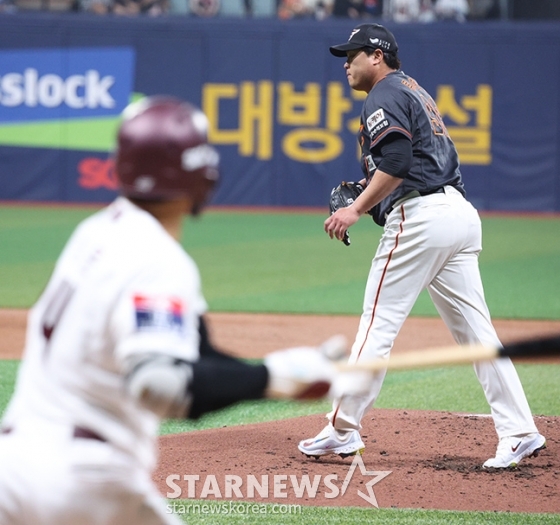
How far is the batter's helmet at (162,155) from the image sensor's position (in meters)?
2.18

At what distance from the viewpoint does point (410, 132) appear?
469 centimetres

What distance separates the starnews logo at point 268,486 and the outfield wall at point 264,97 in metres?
14.0

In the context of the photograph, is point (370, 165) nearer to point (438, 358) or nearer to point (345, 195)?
point (345, 195)

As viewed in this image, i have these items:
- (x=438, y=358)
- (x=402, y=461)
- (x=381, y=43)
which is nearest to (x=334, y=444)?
(x=402, y=461)

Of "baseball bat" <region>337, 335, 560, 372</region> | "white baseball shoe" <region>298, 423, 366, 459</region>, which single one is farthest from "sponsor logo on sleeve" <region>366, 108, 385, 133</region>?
"baseball bat" <region>337, 335, 560, 372</region>

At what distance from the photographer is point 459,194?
4887 millimetres

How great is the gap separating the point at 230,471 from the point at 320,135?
1464cm

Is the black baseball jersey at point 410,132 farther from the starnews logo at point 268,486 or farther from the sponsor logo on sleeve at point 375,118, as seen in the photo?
the starnews logo at point 268,486

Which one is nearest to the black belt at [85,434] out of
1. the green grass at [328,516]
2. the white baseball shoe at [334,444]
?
the green grass at [328,516]

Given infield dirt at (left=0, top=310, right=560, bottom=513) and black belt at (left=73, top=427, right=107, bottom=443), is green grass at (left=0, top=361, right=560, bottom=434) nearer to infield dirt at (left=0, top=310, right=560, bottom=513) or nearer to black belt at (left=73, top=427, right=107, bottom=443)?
infield dirt at (left=0, top=310, right=560, bottom=513)

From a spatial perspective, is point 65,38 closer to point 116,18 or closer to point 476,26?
point 116,18

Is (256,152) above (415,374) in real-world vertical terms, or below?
below

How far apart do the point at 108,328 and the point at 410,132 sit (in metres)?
2.89

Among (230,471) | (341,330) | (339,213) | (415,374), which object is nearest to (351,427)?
(230,471)
